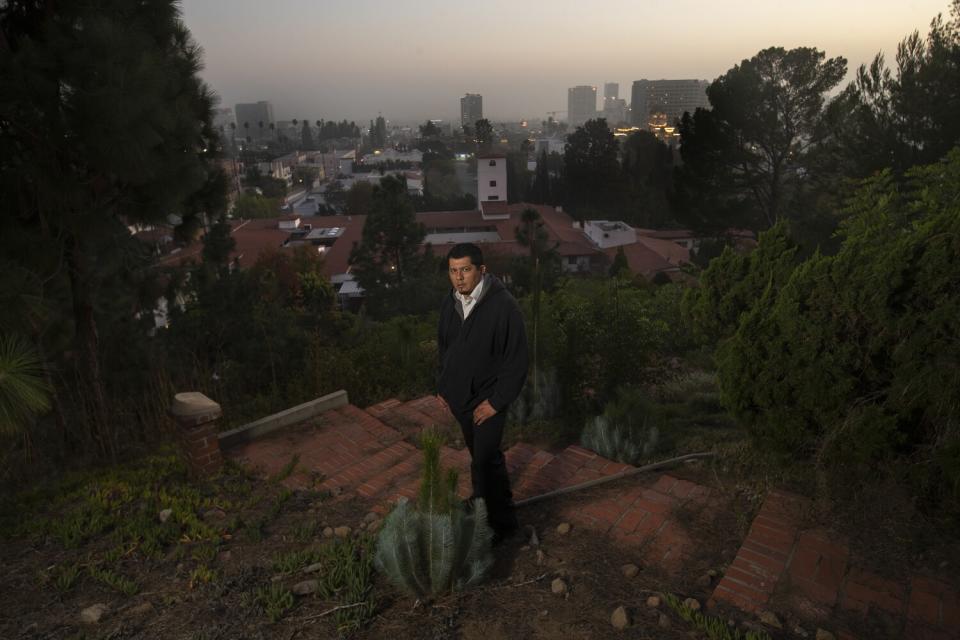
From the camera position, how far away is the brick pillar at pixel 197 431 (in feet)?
11.7

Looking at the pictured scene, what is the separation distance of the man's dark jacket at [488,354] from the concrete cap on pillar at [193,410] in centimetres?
175

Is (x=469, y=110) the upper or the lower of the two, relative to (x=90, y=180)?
upper

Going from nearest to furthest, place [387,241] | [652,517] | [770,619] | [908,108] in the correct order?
[770,619], [652,517], [908,108], [387,241]

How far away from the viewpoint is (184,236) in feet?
20.9

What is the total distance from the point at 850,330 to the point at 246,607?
9.64ft

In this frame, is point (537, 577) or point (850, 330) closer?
point (537, 577)

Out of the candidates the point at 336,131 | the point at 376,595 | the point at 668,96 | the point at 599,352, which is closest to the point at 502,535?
the point at 376,595

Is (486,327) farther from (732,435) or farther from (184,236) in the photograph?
(184,236)

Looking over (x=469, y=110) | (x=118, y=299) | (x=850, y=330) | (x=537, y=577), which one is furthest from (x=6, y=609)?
(x=469, y=110)

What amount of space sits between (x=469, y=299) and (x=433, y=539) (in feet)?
3.47

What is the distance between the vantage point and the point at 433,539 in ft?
7.28

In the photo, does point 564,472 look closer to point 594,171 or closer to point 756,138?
point 756,138

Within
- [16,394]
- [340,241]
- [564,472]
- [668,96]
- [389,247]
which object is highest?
[668,96]

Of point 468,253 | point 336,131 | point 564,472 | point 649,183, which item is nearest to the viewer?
point 468,253
